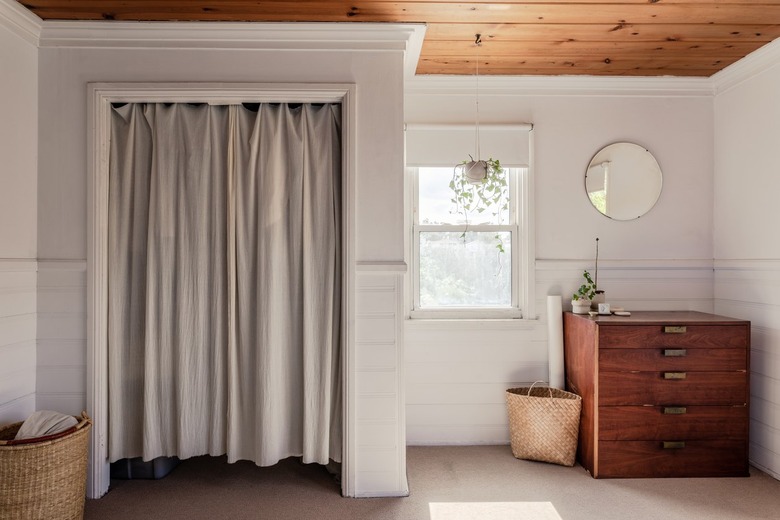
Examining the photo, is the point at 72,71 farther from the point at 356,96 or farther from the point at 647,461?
the point at 647,461

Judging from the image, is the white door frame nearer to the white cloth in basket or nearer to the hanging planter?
the white cloth in basket

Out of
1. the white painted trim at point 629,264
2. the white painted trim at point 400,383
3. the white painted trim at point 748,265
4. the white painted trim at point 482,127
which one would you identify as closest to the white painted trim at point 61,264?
the white painted trim at point 400,383

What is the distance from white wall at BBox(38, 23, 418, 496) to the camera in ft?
9.30

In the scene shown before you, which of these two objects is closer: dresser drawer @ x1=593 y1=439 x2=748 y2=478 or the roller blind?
dresser drawer @ x1=593 y1=439 x2=748 y2=478

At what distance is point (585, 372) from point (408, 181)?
1.66m

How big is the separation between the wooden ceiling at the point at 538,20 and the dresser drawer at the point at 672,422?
206 centimetres

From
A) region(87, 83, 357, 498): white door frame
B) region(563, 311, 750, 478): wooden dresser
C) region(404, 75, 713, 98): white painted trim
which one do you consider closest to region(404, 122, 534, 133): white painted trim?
region(404, 75, 713, 98): white painted trim

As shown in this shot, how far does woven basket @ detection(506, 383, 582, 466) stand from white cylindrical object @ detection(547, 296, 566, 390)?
0.49ft

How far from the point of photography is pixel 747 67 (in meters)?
3.30

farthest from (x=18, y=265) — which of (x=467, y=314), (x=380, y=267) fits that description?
(x=467, y=314)

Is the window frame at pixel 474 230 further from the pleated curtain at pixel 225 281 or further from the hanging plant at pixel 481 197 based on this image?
the pleated curtain at pixel 225 281

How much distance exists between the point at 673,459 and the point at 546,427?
699 millimetres

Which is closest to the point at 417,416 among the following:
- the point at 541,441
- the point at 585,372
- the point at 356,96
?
the point at 541,441

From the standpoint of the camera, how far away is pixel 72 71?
284cm
